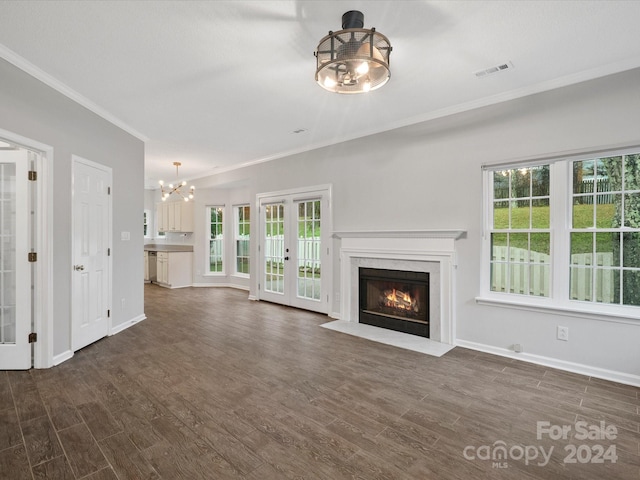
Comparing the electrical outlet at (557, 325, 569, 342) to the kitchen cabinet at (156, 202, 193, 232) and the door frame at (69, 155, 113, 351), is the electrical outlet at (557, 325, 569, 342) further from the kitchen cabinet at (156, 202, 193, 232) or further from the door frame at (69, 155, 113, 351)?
the kitchen cabinet at (156, 202, 193, 232)

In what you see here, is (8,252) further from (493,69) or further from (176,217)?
(176,217)

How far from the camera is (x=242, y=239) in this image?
8352 millimetres

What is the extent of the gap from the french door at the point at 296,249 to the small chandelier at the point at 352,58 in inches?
118

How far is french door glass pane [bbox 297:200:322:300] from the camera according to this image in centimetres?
555

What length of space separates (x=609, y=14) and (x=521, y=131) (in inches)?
49.8

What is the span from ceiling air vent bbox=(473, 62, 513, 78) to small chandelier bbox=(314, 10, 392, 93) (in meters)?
1.19

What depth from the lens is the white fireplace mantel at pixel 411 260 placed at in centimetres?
395

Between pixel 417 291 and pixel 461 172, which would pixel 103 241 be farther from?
pixel 461 172

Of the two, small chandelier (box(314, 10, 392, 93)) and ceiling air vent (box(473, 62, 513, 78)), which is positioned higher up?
ceiling air vent (box(473, 62, 513, 78))

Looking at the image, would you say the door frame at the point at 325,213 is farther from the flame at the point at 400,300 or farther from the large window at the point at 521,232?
the large window at the point at 521,232

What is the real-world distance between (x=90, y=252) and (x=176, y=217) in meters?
5.12

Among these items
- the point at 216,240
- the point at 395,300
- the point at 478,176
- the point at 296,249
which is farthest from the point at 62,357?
the point at 216,240

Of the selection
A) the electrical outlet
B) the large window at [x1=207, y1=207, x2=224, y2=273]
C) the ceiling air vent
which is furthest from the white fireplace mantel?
the large window at [x1=207, y1=207, x2=224, y2=273]

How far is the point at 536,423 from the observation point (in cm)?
232
